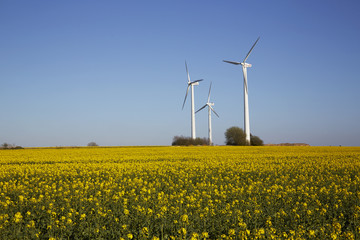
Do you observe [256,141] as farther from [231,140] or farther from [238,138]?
[231,140]

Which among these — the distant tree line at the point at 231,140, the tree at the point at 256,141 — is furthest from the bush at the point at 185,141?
the tree at the point at 256,141

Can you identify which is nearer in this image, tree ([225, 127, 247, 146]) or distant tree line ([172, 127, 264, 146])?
distant tree line ([172, 127, 264, 146])

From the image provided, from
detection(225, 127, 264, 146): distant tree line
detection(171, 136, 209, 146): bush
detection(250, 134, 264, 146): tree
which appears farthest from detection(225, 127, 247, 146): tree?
detection(171, 136, 209, 146): bush

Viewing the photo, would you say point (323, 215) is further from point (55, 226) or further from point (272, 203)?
point (55, 226)

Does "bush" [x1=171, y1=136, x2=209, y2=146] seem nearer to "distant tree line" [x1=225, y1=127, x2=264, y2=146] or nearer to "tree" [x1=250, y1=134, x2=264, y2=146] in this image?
"distant tree line" [x1=225, y1=127, x2=264, y2=146]

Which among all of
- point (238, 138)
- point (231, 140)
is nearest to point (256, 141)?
point (238, 138)

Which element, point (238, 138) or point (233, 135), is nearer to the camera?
point (238, 138)

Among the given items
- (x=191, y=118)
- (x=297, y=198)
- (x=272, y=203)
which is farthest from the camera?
(x=191, y=118)

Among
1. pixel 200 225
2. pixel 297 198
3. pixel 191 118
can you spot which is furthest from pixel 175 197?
pixel 191 118

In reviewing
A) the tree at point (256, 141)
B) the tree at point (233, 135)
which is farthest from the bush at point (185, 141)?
the tree at point (256, 141)

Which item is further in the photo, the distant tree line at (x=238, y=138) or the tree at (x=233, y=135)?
the tree at (x=233, y=135)

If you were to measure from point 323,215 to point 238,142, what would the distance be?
251 ft

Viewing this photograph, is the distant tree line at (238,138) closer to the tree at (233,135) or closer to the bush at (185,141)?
the tree at (233,135)

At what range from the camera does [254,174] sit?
19.6m
